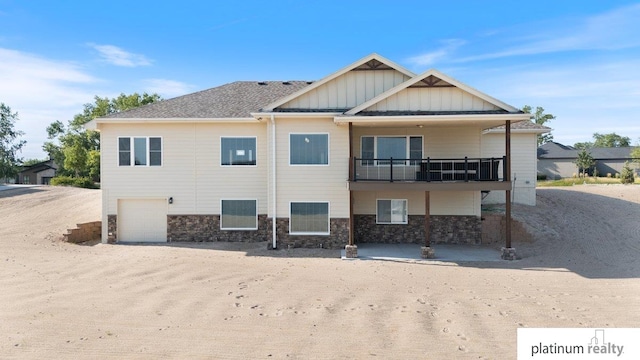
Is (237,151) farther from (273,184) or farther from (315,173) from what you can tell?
(315,173)

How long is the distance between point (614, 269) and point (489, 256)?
11.9 feet

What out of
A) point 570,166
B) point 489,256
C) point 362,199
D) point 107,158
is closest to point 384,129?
point 362,199

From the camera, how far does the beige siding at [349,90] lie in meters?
15.3

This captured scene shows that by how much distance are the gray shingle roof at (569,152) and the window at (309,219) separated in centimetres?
4830

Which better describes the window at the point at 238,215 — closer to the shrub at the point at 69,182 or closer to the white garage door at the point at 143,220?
the white garage door at the point at 143,220

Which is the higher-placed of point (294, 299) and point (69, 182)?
point (69, 182)

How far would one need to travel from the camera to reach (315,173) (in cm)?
1530

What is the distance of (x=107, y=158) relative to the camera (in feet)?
53.8

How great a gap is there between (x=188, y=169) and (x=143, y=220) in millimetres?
3018

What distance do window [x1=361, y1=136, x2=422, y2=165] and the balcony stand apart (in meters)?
0.43

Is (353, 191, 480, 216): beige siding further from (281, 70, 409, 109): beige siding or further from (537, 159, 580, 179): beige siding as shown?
(537, 159, 580, 179): beige siding

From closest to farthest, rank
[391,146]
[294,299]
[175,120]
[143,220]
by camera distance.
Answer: [294,299], [175,120], [391,146], [143,220]

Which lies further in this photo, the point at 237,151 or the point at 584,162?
the point at 584,162

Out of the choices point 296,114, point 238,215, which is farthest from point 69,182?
point 296,114
